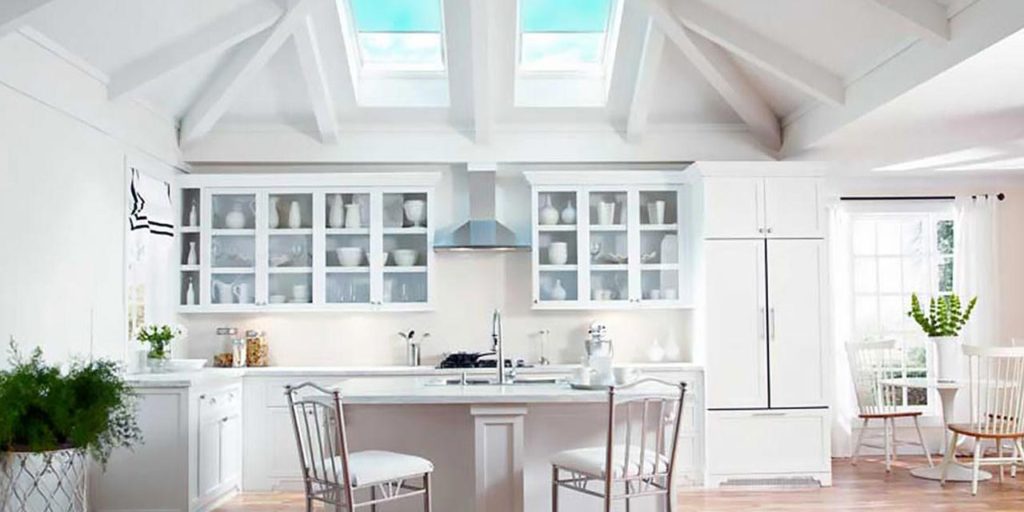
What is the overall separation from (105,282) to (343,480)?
259 cm

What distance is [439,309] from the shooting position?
739cm

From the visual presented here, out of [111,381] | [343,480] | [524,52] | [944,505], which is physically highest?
[524,52]

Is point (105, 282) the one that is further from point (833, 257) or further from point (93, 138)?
point (833, 257)

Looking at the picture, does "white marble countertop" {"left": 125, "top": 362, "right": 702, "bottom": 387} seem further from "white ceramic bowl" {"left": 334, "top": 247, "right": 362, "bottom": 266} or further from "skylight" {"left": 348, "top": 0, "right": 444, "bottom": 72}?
"skylight" {"left": 348, "top": 0, "right": 444, "bottom": 72}

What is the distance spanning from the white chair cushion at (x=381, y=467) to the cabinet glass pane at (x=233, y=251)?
3.10 m

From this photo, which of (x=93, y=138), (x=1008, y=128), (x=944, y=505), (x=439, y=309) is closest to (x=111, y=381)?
(x=93, y=138)

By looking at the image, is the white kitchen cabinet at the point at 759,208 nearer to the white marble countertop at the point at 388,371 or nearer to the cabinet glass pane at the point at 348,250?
the white marble countertop at the point at 388,371

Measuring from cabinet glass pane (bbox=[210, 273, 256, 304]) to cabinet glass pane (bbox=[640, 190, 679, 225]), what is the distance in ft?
9.63

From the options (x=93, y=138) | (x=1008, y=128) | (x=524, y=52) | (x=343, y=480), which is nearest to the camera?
(x=343, y=480)

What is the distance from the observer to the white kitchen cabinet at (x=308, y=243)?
280 inches

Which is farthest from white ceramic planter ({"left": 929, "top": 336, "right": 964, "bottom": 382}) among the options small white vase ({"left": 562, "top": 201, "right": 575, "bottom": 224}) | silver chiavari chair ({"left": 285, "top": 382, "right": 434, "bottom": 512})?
silver chiavari chair ({"left": 285, "top": 382, "right": 434, "bottom": 512})

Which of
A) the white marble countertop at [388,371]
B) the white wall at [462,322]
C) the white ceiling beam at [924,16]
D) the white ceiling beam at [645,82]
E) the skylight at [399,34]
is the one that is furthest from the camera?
the white wall at [462,322]

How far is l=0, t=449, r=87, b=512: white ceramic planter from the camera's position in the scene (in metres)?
4.43

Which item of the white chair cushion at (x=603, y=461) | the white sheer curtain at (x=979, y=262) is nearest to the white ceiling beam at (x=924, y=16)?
the white chair cushion at (x=603, y=461)
